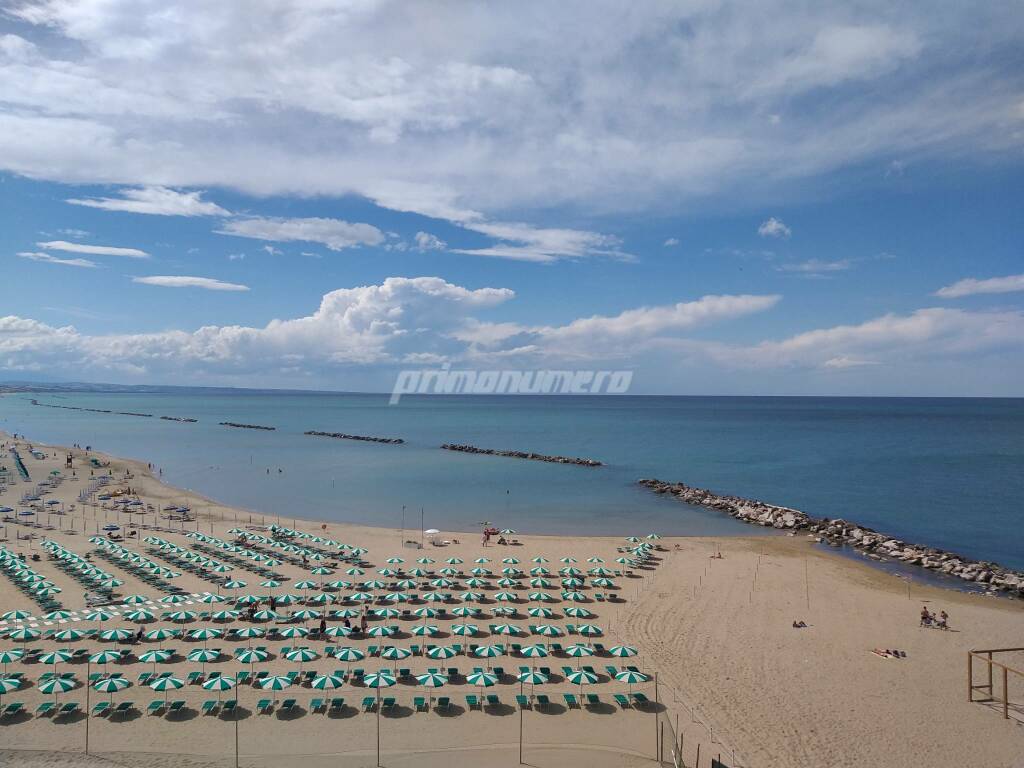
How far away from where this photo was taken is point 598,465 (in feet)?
294

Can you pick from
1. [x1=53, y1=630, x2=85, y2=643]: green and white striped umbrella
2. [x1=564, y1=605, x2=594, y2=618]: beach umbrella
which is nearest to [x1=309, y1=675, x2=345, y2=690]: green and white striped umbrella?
[x1=53, y1=630, x2=85, y2=643]: green and white striped umbrella

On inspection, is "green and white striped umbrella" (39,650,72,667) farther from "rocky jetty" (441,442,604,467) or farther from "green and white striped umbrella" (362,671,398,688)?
"rocky jetty" (441,442,604,467)

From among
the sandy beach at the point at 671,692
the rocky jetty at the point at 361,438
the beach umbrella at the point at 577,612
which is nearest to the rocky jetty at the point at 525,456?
the rocky jetty at the point at 361,438

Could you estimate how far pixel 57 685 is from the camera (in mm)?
19234

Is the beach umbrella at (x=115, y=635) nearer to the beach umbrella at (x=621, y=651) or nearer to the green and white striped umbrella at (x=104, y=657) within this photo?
the green and white striped umbrella at (x=104, y=657)

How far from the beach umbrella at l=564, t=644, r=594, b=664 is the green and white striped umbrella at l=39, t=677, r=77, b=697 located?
1608 centimetres

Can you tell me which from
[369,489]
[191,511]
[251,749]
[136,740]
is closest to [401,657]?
[251,749]

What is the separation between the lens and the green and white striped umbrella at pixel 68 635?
78.1ft

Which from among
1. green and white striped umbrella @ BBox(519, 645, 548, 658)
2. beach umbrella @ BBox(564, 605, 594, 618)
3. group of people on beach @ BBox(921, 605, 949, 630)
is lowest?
group of people on beach @ BBox(921, 605, 949, 630)

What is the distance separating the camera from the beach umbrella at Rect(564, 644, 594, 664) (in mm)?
23703

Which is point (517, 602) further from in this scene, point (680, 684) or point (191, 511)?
point (191, 511)

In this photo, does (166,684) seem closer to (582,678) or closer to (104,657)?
(104,657)

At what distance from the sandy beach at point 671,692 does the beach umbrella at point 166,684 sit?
0.48 meters

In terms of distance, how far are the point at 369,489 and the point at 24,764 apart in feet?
161
